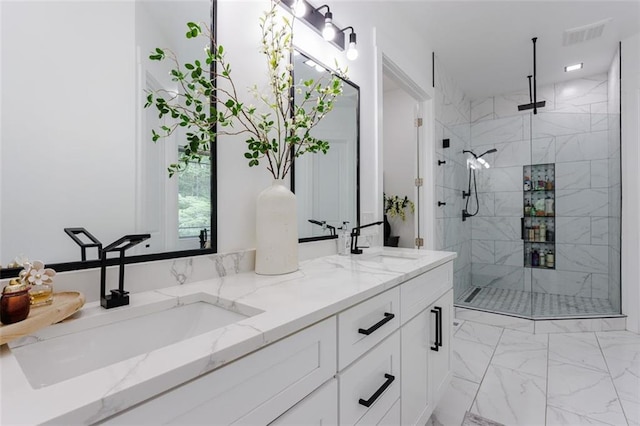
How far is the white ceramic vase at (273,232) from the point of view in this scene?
3.86ft

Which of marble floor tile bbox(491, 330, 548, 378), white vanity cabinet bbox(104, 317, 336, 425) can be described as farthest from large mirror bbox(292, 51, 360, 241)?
marble floor tile bbox(491, 330, 548, 378)

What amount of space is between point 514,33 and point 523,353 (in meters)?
2.65

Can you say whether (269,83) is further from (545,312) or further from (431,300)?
(545,312)

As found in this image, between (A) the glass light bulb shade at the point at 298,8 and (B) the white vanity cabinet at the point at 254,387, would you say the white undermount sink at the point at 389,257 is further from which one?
(A) the glass light bulb shade at the point at 298,8

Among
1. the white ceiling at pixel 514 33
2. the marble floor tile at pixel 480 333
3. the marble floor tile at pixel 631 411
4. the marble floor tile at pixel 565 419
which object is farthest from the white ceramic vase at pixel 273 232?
the marble floor tile at pixel 480 333

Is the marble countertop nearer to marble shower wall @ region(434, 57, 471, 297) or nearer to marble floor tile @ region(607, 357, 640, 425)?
marble floor tile @ region(607, 357, 640, 425)

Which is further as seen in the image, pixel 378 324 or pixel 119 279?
pixel 378 324

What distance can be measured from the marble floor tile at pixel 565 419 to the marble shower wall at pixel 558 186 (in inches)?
87.3

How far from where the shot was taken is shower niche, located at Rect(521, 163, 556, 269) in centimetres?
Answer: 370

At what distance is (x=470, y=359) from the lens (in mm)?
2268

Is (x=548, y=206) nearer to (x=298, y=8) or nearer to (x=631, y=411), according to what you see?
(x=631, y=411)

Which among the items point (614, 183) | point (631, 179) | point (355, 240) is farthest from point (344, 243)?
point (614, 183)

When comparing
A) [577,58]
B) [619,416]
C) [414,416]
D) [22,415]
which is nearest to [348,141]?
[414,416]

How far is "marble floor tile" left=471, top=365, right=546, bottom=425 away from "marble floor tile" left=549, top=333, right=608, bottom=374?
0.43 metres
